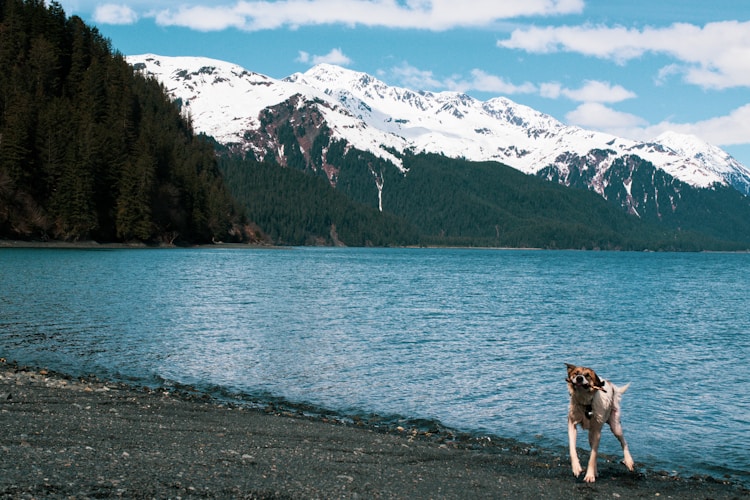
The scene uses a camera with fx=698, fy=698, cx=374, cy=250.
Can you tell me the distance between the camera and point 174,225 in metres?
165

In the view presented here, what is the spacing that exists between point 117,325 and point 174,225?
128639 millimetres

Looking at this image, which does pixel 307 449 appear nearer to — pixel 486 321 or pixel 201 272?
pixel 486 321

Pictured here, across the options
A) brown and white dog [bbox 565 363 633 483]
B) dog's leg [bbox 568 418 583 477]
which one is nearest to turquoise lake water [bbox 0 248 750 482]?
dog's leg [bbox 568 418 583 477]

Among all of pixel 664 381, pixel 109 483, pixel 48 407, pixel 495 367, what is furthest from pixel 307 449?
pixel 664 381

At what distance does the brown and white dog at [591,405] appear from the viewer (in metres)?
13.7

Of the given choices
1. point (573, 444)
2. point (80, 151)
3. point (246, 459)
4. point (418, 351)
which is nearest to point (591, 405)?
point (573, 444)

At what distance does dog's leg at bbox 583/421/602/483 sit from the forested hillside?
121 metres

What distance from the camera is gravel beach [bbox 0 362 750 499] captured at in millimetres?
12070

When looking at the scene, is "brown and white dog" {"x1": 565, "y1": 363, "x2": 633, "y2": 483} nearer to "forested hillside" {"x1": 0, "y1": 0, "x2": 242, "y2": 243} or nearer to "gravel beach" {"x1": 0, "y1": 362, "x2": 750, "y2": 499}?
"gravel beach" {"x1": 0, "y1": 362, "x2": 750, "y2": 499}

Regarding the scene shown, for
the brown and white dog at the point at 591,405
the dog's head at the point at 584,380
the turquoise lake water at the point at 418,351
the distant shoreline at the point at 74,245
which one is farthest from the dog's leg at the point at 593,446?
the distant shoreline at the point at 74,245

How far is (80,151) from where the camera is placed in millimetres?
136625

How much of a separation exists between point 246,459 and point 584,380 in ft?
23.1

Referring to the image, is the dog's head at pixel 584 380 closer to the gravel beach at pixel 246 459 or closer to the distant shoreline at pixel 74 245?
the gravel beach at pixel 246 459

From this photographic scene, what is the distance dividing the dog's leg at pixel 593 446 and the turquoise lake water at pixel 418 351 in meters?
4.51
